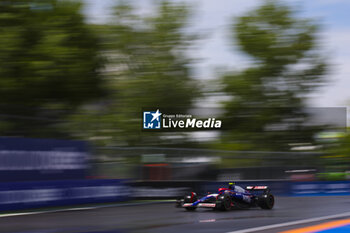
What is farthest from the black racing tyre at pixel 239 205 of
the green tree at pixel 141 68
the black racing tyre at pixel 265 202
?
the green tree at pixel 141 68

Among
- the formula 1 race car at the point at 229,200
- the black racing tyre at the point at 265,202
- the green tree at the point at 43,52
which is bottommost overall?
the black racing tyre at the point at 265,202

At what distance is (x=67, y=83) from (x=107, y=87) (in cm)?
322

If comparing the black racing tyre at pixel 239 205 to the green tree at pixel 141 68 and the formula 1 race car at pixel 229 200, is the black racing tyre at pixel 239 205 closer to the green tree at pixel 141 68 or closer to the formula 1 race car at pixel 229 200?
the formula 1 race car at pixel 229 200

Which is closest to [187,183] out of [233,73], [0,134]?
[0,134]

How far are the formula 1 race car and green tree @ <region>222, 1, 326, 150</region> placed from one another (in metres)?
24.2

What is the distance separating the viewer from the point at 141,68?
30.3 meters

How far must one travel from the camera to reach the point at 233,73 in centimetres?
3728

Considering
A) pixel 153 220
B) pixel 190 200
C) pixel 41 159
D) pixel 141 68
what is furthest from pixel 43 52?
pixel 153 220

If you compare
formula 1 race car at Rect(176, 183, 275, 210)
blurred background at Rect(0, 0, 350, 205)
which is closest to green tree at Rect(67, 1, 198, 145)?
blurred background at Rect(0, 0, 350, 205)

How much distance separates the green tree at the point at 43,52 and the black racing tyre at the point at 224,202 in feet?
42.8

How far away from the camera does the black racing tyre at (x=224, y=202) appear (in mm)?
12422

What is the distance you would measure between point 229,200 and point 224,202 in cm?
24

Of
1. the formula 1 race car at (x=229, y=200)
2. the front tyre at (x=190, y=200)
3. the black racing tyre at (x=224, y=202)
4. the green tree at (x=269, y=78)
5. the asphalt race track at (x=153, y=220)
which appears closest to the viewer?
the asphalt race track at (x=153, y=220)

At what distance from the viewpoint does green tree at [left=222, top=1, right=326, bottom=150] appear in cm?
3725
